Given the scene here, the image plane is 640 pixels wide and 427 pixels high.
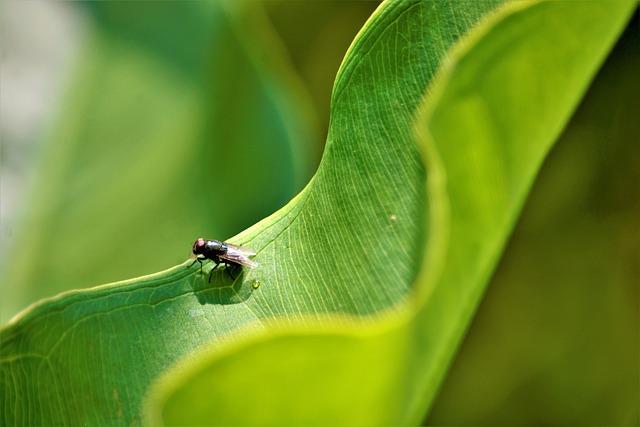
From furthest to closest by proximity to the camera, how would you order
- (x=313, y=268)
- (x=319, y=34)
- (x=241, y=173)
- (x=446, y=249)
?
(x=319, y=34)
(x=241, y=173)
(x=313, y=268)
(x=446, y=249)

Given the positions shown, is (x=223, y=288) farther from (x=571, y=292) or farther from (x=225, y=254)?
(x=571, y=292)

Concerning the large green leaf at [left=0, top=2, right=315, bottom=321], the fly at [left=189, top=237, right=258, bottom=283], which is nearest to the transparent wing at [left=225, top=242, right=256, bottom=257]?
the fly at [left=189, top=237, right=258, bottom=283]

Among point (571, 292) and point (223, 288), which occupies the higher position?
point (223, 288)

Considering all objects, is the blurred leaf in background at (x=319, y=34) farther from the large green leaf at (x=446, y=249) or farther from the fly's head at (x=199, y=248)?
the large green leaf at (x=446, y=249)

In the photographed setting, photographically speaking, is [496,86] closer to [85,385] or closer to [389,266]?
[389,266]

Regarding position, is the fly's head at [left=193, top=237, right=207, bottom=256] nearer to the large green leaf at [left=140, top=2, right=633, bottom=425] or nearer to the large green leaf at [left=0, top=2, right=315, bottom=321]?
the large green leaf at [left=140, top=2, right=633, bottom=425]

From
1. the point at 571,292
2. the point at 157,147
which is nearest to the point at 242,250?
the point at 571,292

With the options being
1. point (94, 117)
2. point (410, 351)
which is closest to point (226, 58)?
point (94, 117)

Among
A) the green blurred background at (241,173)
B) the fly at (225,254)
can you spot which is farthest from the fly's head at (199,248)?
the green blurred background at (241,173)
